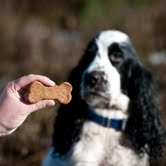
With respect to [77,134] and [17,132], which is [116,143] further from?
[17,132]

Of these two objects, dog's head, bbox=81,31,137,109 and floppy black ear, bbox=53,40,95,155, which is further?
floppy black ear, bbox=53,40,95,155

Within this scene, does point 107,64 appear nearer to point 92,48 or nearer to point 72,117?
point 92,48

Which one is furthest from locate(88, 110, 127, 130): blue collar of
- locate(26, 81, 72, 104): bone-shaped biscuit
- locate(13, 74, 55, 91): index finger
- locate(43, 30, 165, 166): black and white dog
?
locate(13, 74, 55, 91): index finger

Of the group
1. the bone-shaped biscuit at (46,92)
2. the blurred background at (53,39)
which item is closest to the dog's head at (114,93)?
the blurred background at (53,39)

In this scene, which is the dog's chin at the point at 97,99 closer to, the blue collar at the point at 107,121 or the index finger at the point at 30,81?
the blue collar at the point at 107,121

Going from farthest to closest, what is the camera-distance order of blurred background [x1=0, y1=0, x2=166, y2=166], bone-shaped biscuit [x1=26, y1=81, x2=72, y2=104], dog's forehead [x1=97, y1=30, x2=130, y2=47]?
blurred background [x1=0, y1=0, x2=166, y2=166] → dog's forehead [x1=97, y1=30, x2=130, y2=47] → bone-shaped biscuit [x1=26, y1=81, x2=72, y2=104]

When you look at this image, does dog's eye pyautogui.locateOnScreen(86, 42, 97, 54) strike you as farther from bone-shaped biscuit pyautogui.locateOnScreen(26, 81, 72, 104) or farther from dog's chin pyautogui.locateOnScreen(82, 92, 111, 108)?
bone-shaped biscuit pyautogui.locateOnScreen(26, 81, 72, 104)
